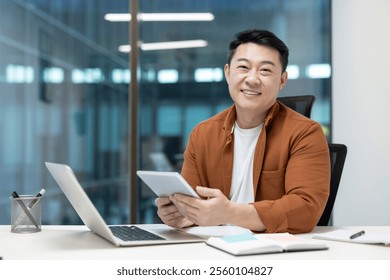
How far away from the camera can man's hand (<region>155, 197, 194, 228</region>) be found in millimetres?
1571

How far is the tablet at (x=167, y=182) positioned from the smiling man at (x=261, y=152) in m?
0.10

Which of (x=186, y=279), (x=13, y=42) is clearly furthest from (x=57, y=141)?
(x=186, y=279)

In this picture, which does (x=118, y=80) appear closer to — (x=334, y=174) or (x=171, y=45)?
(x=171, y=45)

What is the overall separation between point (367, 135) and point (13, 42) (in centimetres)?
287

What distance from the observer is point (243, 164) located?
1.91 m

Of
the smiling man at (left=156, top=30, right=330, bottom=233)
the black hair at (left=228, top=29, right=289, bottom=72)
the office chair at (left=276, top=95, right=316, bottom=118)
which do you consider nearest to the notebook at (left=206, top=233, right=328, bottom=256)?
the smiling man at (left=156, top=30, right=330, bottom=233)

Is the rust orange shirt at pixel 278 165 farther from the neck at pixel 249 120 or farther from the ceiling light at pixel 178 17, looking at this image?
the ceiling light at pixel 178 17

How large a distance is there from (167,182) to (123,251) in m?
0.23

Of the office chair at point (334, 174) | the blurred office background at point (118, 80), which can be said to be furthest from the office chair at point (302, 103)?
the blurred office background at point (118, 80)

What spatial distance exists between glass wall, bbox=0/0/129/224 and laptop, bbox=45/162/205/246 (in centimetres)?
257

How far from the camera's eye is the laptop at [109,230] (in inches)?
49.3

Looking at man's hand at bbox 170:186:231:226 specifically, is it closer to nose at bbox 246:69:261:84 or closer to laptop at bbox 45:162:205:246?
laptop at bbox 45:162:205:246

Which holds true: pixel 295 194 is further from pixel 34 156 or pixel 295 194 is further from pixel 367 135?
pixel 34 156

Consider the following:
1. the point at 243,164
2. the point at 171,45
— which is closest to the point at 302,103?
the point at 243,164
